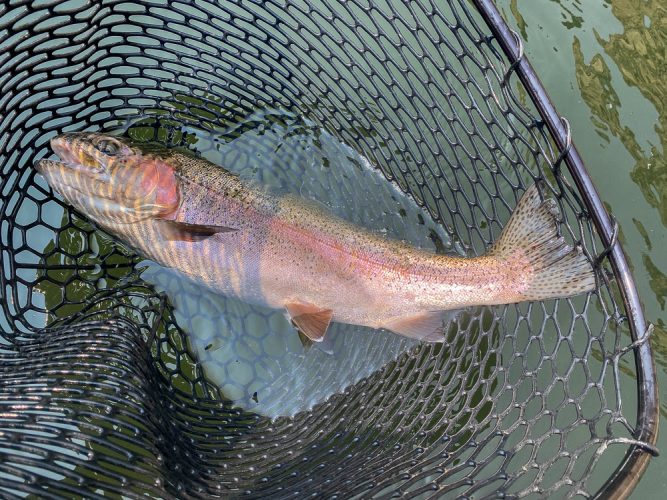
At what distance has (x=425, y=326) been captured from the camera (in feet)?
9.73

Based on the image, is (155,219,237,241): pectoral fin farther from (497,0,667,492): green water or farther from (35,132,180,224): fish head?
(497,0,667,492): green water

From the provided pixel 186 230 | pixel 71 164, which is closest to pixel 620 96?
pixel 186 230

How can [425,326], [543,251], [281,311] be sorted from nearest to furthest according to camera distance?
1. [543,251]
2. [425,326]
3. [281,311]

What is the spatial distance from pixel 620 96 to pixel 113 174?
10.5 ft

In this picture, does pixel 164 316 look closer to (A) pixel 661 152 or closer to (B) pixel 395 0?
(B) pixel 395 0

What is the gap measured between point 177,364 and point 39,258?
0.98 meters

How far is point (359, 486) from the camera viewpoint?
2.41 m

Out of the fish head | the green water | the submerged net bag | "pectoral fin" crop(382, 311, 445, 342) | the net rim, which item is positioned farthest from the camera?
the green water

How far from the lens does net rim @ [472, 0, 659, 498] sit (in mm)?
2283

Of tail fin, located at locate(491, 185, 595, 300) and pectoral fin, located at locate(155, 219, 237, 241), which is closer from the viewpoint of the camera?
tail fin, located at locate(491, 185, 595, 300)

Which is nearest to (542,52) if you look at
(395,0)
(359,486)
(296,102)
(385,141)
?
(395,0)

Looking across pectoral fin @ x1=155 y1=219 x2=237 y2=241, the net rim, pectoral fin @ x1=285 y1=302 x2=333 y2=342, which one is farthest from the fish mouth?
the net rim

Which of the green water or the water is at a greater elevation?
the green water

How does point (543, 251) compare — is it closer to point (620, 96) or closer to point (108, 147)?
point (620, 96)
